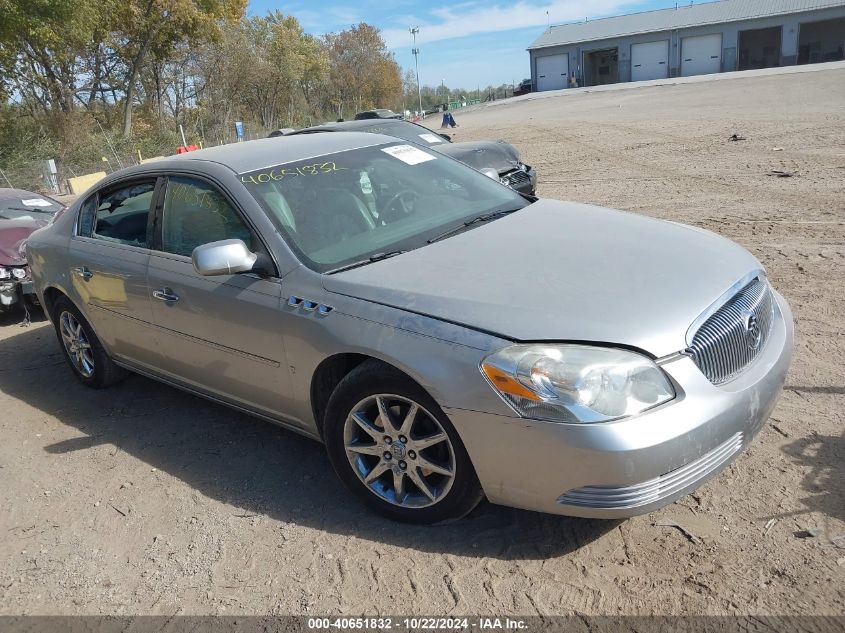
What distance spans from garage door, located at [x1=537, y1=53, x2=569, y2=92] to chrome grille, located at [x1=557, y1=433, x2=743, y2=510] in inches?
2727

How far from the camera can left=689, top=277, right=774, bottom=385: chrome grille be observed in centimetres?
272

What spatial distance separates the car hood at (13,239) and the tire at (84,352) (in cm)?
213

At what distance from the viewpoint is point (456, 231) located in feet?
12.2

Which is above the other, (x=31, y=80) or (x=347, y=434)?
(x=31, y=80)

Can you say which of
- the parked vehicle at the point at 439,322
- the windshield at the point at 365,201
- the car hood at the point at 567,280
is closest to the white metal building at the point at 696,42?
the windshield at the point at 365,201

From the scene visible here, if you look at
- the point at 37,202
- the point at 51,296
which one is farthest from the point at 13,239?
the point at 51,296

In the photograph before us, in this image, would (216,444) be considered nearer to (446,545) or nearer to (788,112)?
(446,545)

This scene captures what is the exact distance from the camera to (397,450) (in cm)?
306

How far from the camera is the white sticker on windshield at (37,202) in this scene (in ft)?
27.0

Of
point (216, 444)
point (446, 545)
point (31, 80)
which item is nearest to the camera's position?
point (446, 545)

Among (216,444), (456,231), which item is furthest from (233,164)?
(216,444)

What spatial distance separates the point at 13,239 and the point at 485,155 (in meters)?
5.53

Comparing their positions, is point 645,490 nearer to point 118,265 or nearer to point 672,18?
point 118,265

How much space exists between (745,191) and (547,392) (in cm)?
795
